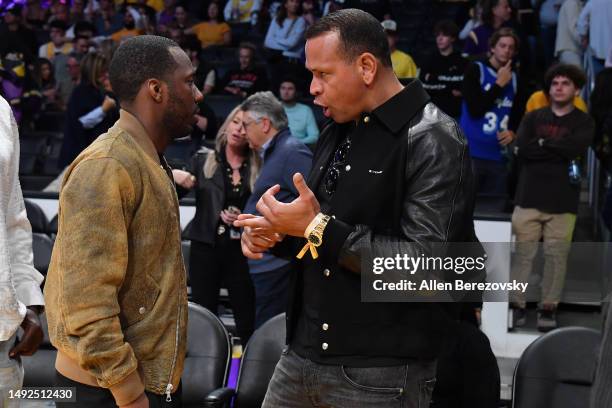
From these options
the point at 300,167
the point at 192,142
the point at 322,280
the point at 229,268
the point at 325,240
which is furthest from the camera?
the point at 192,142

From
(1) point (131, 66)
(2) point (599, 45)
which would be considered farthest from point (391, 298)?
(2) point (599, 45)

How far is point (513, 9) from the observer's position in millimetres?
9961

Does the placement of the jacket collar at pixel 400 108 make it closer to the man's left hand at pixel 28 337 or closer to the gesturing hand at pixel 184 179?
the man's left hand at pixel 28 337

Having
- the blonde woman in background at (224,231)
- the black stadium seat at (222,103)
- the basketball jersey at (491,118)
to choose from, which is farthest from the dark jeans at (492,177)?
the black stadium seat at (222,103)

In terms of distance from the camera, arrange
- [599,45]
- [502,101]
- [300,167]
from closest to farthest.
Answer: [300,167], [502,101], [599,45]

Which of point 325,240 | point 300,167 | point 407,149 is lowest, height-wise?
point 300,167

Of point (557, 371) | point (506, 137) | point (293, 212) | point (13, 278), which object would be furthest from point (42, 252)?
point (293, 212)

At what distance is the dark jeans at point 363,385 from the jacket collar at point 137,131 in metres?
0.76

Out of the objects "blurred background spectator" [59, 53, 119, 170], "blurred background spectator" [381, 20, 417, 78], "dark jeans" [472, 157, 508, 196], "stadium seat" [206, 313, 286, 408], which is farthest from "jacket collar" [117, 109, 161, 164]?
"blurred background spectator" [381, 20, 417, 78]

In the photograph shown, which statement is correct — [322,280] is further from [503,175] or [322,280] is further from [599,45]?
[599,45]

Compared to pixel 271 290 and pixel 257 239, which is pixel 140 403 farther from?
pixel 271 290

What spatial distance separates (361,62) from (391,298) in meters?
0.67

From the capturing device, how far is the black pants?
19.4 ft

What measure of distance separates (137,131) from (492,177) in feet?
19.1
